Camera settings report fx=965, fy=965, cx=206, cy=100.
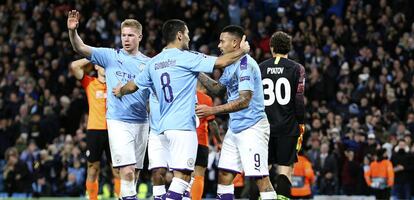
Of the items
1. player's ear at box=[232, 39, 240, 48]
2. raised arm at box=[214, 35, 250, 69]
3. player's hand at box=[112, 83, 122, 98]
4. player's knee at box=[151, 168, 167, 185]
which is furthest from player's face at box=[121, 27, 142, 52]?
raised arm at box=[214, 35, 250, 69]

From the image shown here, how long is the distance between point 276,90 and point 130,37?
6.99 feet

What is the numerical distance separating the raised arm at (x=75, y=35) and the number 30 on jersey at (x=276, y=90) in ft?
8.09

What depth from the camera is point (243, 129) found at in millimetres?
12547

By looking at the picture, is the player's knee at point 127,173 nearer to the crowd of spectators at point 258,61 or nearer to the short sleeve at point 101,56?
the short sleeve at point 101,56

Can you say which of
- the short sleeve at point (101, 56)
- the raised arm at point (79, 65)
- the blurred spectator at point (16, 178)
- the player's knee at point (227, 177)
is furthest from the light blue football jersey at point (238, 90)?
the blurred spectator at point (16, 178)

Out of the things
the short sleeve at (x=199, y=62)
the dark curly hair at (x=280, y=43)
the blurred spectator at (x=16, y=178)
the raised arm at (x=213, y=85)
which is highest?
the dark curly hair at (x=280, y=43)

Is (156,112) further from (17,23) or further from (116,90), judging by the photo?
(17,23)

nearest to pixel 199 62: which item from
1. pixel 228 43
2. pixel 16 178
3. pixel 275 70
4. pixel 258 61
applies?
pixel 228 43

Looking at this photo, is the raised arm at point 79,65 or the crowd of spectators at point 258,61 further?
the crowd of spectators at point 258,61

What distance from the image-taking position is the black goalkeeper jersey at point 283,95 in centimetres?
1325

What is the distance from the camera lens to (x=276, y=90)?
1328cm

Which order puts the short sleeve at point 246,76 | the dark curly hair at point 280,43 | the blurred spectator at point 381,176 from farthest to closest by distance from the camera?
1. the blurred spectator at point 381,176
2. the dark curly hair at point 280,43
3. the short sleeve at point 246,76

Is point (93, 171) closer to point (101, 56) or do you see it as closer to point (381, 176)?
point (101, 56)

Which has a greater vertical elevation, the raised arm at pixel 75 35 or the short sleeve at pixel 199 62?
the raised arm at pixel 75 35
